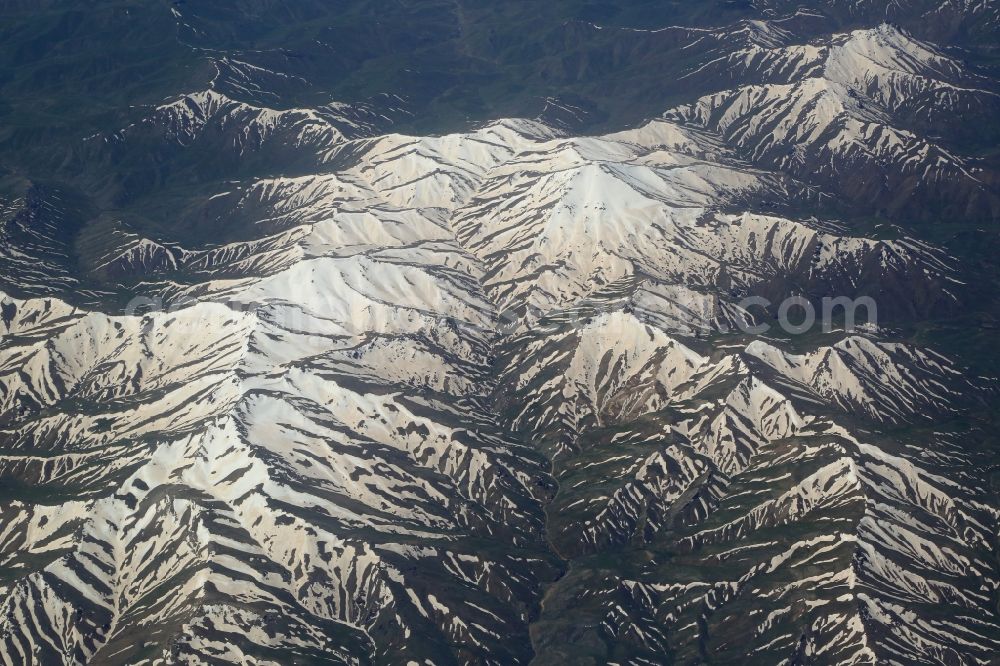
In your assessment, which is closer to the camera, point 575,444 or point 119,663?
point 119,663

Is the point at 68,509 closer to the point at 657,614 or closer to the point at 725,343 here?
the point at 657,614

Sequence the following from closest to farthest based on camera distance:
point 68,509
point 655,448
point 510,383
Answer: point 68,509 → point 655,448 → point 510,383

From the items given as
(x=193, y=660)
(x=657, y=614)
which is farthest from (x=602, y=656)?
(x=193, y=660)

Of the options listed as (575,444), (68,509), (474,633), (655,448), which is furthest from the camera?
(575,444)

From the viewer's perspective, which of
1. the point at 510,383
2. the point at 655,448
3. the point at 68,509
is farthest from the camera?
the point at 510,383

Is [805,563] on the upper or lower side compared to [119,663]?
upper

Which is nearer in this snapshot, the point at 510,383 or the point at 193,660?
the point at 193,660

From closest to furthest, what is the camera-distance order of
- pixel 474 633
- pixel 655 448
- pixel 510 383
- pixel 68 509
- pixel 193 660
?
pixel 193 660 < pixel 474 633 < pixel 68 509 < pixel 655 448 < pixel 510 383

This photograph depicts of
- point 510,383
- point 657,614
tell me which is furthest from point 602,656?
point 510,383

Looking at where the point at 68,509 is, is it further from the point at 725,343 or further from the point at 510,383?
the point at 725,343
